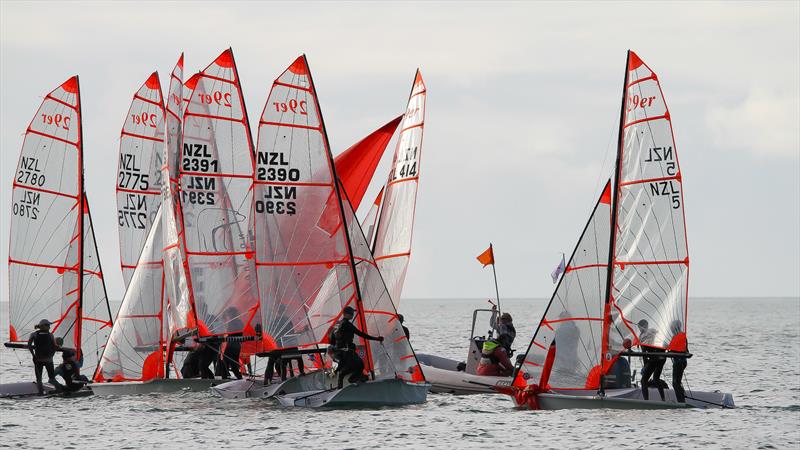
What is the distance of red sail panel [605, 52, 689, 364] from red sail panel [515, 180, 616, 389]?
311 mm

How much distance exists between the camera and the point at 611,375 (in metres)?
27.5

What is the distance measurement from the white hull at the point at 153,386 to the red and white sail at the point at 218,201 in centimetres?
148

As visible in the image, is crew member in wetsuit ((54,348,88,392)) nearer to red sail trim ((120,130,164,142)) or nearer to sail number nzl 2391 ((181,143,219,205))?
sail number nzl 2391 ((181,143,219,205))

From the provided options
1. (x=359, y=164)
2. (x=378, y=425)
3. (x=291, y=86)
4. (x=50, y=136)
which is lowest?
(x=378, y=425)

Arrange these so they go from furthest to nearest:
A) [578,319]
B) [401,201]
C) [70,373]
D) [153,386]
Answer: [401,201] < [70,373] < [153,386] < [578,319]

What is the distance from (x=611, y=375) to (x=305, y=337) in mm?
5932

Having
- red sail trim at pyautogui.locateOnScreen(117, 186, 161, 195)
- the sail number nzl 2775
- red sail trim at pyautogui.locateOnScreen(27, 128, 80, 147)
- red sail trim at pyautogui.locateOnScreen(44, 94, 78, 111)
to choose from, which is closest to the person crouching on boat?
the sail number nzl 2775

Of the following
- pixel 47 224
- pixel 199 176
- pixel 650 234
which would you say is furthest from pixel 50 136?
pixel 650 234

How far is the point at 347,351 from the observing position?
85.9 feet

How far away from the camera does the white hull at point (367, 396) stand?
26.5 meters

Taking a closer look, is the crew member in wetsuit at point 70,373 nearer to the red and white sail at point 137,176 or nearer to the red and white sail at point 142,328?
the red and white sail at point 142,328

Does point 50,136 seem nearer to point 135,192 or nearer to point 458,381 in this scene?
point 135,192

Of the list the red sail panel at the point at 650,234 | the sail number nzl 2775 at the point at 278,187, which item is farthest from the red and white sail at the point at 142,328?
the red sail panel at the point at 650,234

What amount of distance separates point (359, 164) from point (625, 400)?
390 inches
